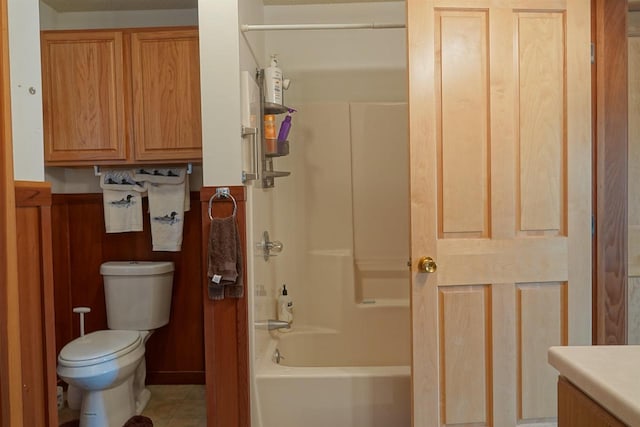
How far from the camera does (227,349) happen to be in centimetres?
185

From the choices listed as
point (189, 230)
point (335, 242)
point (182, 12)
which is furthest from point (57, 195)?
point (335, 242)

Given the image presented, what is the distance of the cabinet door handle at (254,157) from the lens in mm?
1867

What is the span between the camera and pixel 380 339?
2666mm

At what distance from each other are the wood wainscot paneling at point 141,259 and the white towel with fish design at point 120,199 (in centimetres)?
13

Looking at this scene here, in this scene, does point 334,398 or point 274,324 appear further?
point 274,324

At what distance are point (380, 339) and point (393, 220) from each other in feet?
2.55

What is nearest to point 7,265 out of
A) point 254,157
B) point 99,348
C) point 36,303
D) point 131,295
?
point 36,303

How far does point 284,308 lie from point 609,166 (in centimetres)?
185

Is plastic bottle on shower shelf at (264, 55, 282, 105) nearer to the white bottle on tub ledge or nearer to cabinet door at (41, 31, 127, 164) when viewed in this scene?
cabinet door at (41, 31, 127, 164)

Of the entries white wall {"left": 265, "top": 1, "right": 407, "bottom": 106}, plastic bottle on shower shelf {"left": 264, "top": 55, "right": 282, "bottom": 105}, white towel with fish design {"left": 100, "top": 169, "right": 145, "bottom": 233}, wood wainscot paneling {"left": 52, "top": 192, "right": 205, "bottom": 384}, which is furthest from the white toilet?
white wall {"left": 265, "top": 1, "right": 407, "bottom": 106}

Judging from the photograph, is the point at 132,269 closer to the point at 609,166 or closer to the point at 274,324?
the point at 274,324

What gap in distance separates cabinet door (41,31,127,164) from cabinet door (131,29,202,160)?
0.12 metres

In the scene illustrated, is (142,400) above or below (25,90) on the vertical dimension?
below

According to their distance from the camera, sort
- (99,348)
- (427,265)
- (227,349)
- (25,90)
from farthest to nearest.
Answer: (99,348)
(227,349)
(427,265)
(25,90)
